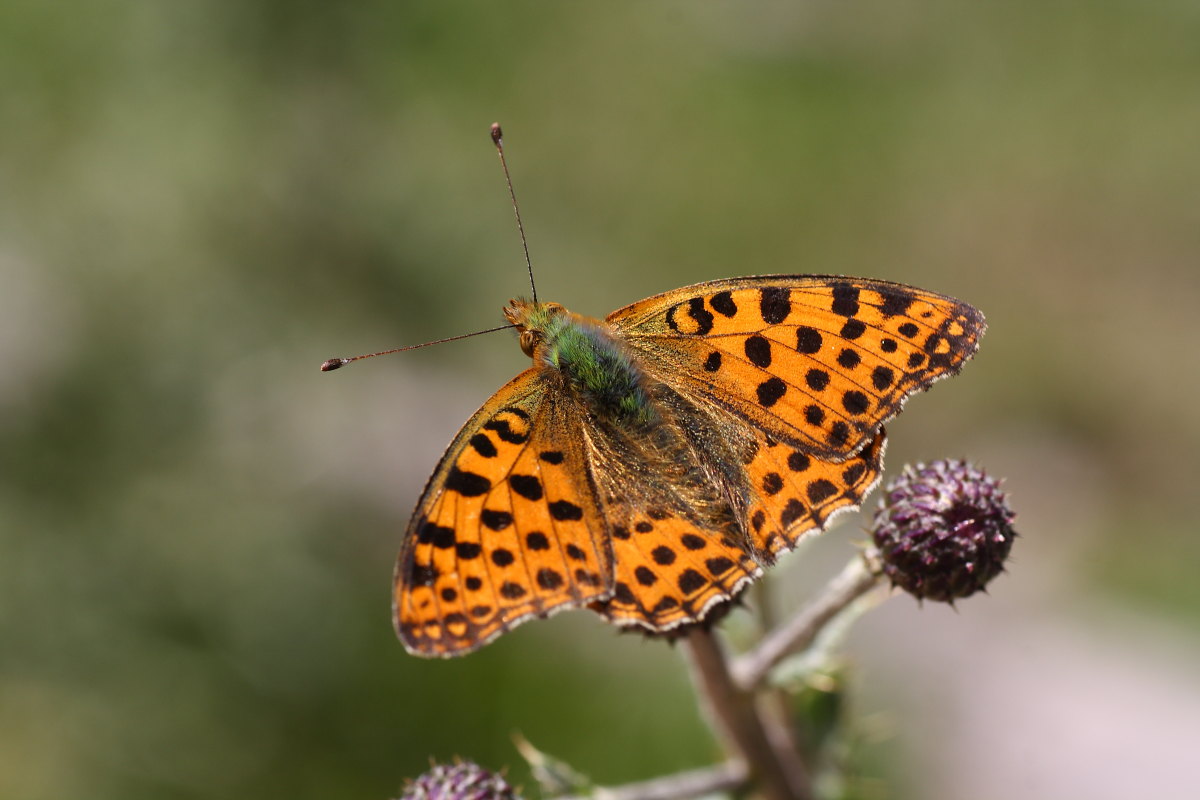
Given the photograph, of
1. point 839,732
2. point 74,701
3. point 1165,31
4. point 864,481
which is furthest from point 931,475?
point 1165,31

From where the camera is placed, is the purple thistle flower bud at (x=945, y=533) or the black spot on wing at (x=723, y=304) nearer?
the purple thistle flower bud at (x=945, y=533)

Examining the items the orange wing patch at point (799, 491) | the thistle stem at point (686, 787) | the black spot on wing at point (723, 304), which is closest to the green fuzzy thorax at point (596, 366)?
the black spot on wing at point (723, 304)

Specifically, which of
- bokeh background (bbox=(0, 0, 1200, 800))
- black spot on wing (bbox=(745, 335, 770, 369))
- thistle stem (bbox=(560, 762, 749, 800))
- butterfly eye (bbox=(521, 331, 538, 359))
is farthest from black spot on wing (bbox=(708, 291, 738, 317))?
thistle stem (bbox=(560, 762, 749, 800))

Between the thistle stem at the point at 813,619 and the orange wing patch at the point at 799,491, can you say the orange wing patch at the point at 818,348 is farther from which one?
the thistle stem at the point at 813,619

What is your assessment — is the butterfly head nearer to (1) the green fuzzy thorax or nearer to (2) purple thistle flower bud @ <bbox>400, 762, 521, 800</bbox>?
(1) the green fuzzy thorax

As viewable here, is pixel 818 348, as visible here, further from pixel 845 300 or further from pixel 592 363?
pixel 592 363
